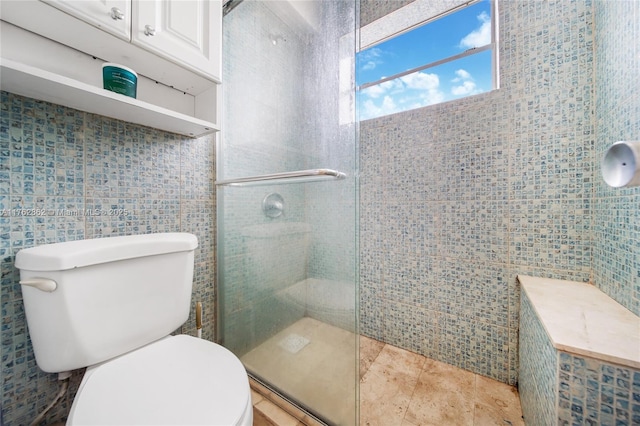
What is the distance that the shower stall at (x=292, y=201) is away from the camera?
898 millimetres

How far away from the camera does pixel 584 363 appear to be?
59 cm

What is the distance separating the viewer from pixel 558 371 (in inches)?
24.3

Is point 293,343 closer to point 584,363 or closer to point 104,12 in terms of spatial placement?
point 584,363

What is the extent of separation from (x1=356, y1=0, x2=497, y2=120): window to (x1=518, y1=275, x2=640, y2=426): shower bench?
1125 mm

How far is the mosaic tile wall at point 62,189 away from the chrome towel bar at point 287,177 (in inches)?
10.4

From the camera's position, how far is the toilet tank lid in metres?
0.66

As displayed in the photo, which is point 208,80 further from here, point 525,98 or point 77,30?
point 525,98

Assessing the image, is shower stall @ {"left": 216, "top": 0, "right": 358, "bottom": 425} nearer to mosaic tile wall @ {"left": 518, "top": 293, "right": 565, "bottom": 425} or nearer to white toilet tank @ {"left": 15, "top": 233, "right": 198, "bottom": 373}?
white toilet tank @ {"left": 15, "top": 233, "right": 198, "bottom": 373}

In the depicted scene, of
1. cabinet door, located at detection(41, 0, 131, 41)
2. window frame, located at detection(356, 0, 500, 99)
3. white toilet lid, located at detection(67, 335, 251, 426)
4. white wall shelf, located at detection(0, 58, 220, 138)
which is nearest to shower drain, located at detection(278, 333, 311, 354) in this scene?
white toilet lid, located at detection(67, 335, 251, 426)

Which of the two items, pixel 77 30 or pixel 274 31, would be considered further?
pixel 274 31

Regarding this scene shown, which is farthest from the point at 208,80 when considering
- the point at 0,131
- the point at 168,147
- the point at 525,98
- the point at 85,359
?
the point at 525,98

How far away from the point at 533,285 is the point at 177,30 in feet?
5.91

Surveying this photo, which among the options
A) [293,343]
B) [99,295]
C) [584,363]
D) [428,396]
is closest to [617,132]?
[584,363]

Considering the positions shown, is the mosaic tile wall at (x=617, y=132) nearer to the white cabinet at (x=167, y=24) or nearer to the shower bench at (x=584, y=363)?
the shower bench at (x=584, y=363)
